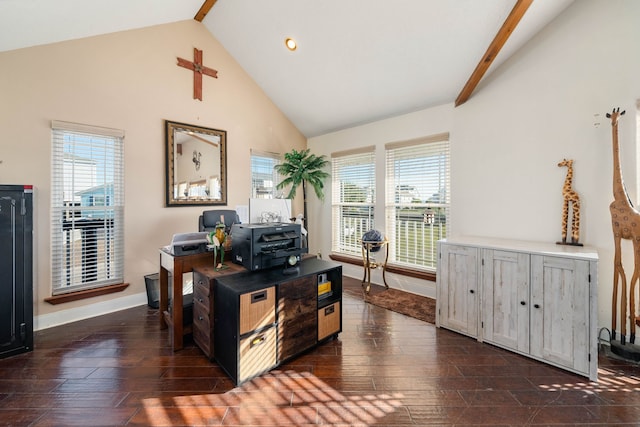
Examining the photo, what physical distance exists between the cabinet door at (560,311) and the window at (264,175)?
12.4ft

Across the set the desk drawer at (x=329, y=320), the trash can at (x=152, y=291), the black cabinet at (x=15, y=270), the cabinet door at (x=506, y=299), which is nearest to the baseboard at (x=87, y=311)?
the trash can at (x=152, y=291)

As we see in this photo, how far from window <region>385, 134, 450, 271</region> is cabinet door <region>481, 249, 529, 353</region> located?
3.78 ft

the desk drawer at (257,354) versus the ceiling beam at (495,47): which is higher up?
the ceiling beam at (495,47)

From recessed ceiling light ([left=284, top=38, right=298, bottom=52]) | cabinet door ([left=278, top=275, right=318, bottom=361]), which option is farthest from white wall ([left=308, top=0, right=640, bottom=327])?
cabinet door ([left=278, top=275, right=318, bottom=361])

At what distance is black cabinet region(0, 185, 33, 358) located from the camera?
2.26 metres

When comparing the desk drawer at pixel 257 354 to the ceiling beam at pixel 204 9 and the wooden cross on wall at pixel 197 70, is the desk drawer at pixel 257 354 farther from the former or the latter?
the ceiling beam at pixel 204 9

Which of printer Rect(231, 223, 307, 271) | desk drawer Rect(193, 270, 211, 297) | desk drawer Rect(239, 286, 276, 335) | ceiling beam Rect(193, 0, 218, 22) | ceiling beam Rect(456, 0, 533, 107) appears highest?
ceiling beam Rect(193, 0, 218, 22)

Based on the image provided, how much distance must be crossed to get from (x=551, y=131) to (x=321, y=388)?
3.16 meters

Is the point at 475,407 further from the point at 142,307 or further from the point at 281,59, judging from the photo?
the point at 281,59

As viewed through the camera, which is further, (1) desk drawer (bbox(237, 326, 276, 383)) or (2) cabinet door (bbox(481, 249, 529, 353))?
(2) cabinet door (bbox(481, 249, 529, 353))

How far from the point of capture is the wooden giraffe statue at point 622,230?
2.19 meters

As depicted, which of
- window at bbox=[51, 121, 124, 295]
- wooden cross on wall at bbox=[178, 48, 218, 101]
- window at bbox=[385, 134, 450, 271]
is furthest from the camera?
wooden cross on wall at bbox=[178, 48, 218, 101]

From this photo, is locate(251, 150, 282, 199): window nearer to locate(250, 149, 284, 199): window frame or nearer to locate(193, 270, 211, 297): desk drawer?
locate(250, 149, 284, 199): window frame

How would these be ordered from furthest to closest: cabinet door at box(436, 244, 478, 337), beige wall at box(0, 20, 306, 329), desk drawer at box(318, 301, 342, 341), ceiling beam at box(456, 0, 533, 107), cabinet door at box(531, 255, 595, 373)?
beige wall at box(0, 20, 306, 329) < cabinet door at box(436, 244, 478, 337) < desk drawer at box(318, 301, 342, 341) < ceiling beam at box(456, 0, 533, 107) < cabinet door at box(531, 255, 595, 373)
